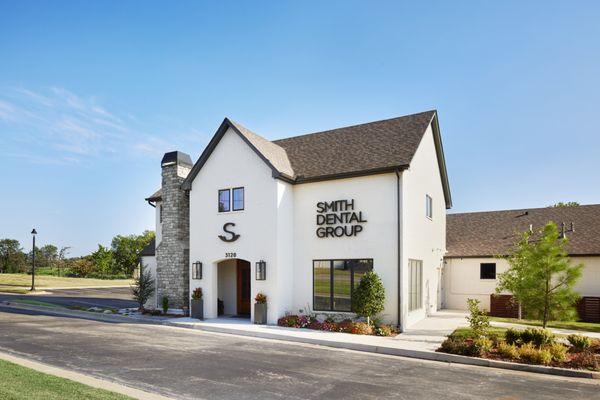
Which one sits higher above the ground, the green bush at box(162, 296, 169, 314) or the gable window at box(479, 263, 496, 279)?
the gable window at box(479, 263, 496, 279)

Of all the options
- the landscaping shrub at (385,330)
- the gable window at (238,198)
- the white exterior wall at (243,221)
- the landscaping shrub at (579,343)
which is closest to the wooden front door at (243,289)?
the white exterior wall at (243,221)

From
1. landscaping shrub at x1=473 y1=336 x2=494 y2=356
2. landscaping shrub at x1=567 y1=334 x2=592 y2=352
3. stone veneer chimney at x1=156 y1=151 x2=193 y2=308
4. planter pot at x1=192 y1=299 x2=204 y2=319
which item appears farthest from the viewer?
stone veneer chimney at x1=156 y1=151 x2=193 y2=308

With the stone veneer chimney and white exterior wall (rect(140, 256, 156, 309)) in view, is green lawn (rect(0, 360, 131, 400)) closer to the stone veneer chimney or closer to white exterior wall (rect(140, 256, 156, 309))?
the stone veneer chimney

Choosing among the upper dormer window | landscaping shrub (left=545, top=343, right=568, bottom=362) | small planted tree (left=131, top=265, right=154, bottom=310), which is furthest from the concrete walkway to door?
the upper dormer window

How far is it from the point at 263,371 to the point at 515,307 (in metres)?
18.0

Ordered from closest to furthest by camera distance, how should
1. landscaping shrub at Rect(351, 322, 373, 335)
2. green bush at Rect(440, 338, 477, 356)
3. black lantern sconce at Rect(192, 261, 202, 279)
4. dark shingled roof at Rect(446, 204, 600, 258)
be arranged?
green bush at Rect(440, 338, 477, 356) < landscaping shrub at Rect(351, 322, 373, 335) < black lantern sconce at Rect(192, 261, 202, 279) < dark shingled roof at Rect(446, 204, 600, 258)

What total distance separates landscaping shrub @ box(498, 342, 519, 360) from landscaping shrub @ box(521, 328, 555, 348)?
806 mm

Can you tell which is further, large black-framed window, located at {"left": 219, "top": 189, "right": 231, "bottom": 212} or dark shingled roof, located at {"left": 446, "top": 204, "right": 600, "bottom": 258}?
dark shingled roof, located at {"left": 446, "top": 204, "right": 600, "bottom": 258}

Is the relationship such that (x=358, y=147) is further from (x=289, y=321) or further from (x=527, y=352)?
(x=527, y=352)

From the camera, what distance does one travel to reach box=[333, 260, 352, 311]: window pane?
16922 mm

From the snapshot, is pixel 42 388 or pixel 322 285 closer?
pixel 42 388

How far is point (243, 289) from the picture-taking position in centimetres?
2058

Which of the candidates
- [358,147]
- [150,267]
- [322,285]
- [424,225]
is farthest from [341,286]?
[150,267]

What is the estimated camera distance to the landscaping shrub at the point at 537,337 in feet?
39.1
